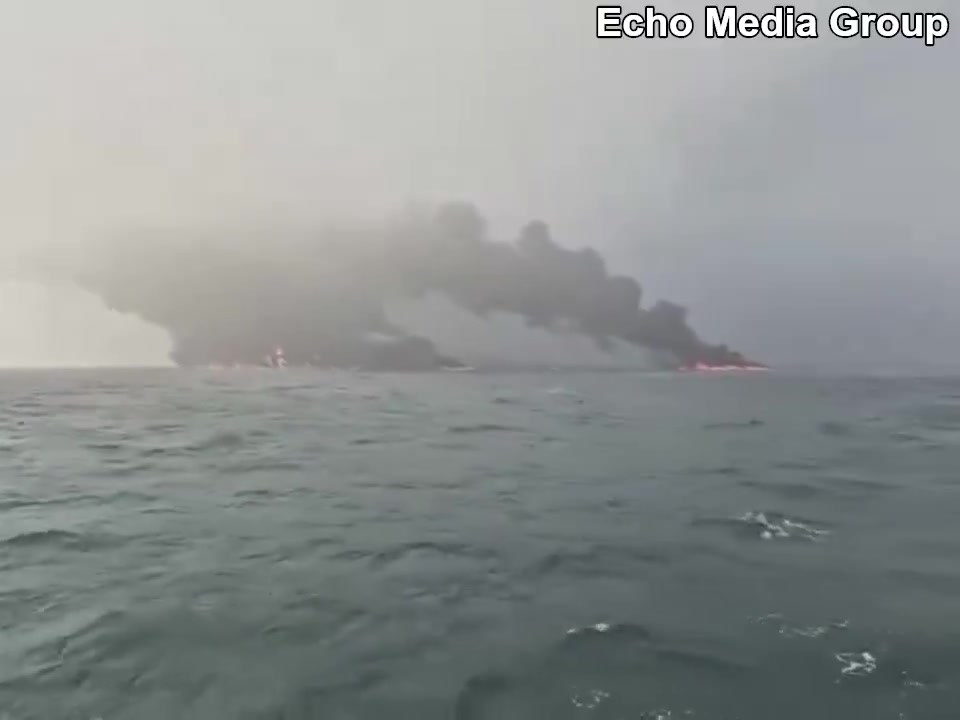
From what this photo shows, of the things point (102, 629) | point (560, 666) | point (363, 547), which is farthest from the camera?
point (363, 547)

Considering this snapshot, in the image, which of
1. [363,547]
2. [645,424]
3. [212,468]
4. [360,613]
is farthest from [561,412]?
[360,613]

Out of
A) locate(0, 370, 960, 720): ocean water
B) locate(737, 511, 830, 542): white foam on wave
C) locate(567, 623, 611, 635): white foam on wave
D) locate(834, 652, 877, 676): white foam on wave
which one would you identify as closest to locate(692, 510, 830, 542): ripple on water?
locate(737, 511, 830, 542): white foam on wave

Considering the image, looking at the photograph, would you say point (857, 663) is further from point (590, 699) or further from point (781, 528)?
point (781, 528)

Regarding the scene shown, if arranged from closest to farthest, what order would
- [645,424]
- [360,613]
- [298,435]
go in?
[360,613] < [298,435] < [645,424]

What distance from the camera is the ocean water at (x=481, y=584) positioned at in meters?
9.05

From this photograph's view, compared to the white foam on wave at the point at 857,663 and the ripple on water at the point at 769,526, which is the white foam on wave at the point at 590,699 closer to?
the white foam on wave at the point at 857,663

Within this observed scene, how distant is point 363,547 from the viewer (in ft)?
50.3

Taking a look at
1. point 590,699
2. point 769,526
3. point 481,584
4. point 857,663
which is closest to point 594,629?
point 590,699

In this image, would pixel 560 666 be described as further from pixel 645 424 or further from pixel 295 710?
pixel 645 424

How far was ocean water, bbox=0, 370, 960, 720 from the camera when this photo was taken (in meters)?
9.05

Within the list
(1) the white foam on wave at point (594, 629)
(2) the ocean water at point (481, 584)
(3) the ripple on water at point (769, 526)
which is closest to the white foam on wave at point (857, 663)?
(2) the ocean water at point (481, 584)

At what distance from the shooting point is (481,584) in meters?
12.9

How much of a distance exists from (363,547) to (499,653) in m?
5.95

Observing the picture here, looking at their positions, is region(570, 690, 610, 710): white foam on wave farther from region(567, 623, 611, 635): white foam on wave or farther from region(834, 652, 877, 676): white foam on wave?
region(834, 652, 877, 676): white foam on wave
